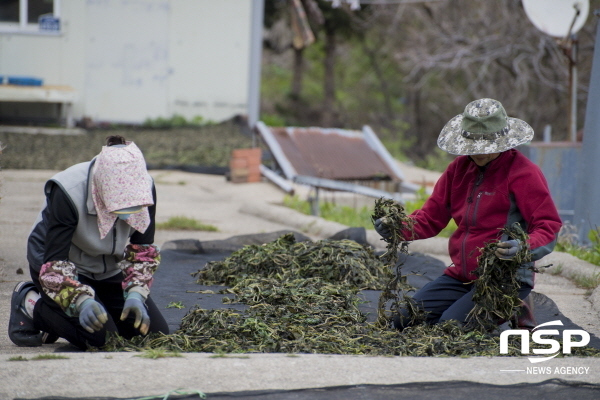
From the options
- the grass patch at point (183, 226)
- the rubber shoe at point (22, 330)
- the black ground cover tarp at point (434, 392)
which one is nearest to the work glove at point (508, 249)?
the black ground cover tarp at point (434, 392)

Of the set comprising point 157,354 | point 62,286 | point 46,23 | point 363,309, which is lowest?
point 363,309

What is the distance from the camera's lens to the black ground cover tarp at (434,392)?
2.81 m

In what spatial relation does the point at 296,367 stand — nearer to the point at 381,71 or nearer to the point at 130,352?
the point at 130,352

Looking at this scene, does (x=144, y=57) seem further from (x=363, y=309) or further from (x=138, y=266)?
(x=138, y=266)

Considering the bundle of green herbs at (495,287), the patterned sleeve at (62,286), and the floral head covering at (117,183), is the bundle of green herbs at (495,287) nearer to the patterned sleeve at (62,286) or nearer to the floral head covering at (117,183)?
the floral head covering at (117,183)

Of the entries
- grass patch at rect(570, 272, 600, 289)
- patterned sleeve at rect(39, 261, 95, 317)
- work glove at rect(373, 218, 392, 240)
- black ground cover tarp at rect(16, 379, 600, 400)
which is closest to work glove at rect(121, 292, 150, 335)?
patterned sleeve at rect(39, 261, 95, 317)

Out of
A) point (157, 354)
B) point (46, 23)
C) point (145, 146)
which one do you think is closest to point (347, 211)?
point (157, 354)

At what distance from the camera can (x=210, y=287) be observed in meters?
5.26

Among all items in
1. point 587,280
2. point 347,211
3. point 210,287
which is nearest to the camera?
point 210,287

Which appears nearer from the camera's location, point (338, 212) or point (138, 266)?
point (138, 266)

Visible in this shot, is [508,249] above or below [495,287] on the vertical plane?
above

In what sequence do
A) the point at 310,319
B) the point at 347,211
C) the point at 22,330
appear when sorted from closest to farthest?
the point at 22,330, the point at 310,319, the point at 347,211

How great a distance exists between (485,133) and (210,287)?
2.27 metres

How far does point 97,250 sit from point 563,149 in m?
5.34
